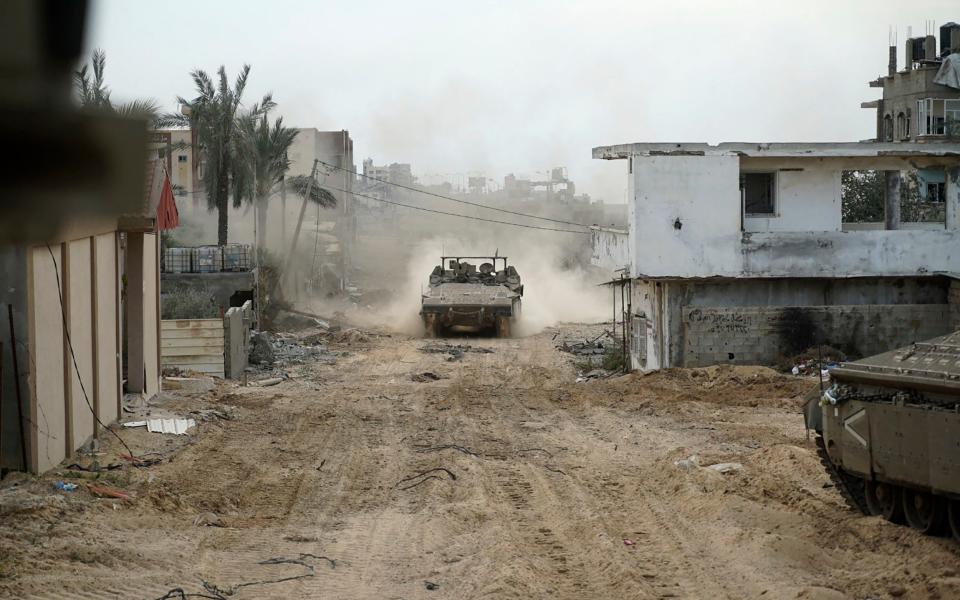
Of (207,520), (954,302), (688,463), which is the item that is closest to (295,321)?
(954,302)

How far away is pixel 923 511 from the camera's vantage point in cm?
923

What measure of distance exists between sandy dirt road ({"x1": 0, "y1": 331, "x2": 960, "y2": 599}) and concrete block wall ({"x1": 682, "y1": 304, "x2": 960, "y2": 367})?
20.6ft

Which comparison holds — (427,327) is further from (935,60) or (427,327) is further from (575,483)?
(935,60)

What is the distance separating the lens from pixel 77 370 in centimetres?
1276

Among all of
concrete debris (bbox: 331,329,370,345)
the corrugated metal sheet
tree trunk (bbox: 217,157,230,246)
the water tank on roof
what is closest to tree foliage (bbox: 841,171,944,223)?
the water tank on roof

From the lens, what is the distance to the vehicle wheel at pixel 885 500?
962cm

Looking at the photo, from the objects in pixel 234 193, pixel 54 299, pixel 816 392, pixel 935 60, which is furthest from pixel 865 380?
pixel 935 60

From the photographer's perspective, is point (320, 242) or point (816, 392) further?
point (320, 242)

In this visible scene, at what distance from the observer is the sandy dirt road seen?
25.7ft

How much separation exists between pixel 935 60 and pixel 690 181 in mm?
27676

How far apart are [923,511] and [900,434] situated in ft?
2.16

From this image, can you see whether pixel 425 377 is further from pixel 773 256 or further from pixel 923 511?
pixel 923 511

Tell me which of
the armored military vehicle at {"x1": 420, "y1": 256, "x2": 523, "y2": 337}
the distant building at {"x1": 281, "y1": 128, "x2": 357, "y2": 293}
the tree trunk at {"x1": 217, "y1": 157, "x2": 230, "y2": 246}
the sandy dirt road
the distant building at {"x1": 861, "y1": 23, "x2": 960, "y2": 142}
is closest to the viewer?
the sandy dirt road

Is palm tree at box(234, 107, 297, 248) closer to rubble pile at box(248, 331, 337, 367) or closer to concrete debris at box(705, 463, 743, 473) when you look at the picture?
rubble pile at box(248, 331, 337, 367)
